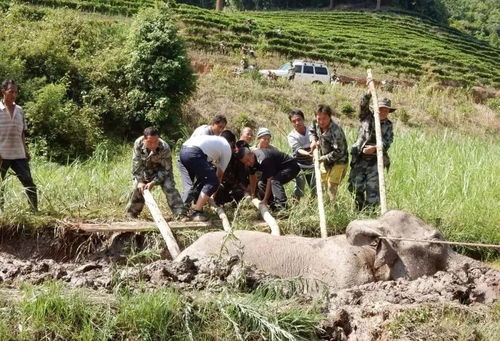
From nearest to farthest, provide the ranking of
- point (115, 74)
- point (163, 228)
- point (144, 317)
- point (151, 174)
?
point (144, 317) → point (163, 228) → point (151, 174) → point (115, 74)

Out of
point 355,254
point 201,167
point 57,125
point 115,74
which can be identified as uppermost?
point 201,167

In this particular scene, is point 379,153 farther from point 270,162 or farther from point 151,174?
point 151,174

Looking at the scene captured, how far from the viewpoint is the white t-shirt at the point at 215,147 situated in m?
7.40

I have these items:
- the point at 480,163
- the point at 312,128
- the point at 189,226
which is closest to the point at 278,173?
the point at 312,128

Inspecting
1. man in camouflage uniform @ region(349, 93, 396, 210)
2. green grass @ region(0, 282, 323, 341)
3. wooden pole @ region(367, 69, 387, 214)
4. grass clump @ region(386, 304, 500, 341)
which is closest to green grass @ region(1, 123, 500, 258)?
man in camouflage uniform @ region(349, 93, 396, 210)

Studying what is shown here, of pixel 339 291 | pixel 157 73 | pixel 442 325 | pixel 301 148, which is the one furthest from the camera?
pixel 157 73

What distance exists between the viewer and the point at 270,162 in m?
7.81

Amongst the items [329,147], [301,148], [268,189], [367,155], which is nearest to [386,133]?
[367,155]

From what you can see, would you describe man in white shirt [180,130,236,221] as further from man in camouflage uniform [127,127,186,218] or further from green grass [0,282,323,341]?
green grass [0,282,323,341]

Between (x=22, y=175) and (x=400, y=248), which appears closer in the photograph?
(x=400, y=248)

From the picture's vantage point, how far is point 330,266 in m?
5.80

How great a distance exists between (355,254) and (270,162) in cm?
228

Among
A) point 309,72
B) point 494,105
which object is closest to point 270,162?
point 309,72

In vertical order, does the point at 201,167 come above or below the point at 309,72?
above
